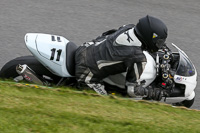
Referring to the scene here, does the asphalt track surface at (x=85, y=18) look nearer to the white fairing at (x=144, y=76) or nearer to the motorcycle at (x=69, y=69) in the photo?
the motorcycle at (x=69, y=69)

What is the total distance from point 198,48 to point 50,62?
3.62m

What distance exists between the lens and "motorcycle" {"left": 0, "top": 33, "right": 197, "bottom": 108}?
5262 millimetres

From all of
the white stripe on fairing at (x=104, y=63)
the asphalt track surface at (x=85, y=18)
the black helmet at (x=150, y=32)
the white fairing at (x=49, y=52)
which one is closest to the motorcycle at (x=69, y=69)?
the white fairing at (x=49, y=52)

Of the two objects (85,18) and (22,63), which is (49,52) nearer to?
(22,63)

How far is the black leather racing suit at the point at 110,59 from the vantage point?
5031mm

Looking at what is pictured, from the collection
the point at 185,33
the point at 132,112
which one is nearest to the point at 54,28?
the point at 185,33

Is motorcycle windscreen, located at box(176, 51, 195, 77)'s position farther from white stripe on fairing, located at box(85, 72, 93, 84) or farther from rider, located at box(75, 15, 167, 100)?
white stripe on fairing, located at box(85, 72, 93, 84)

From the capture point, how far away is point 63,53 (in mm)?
5320

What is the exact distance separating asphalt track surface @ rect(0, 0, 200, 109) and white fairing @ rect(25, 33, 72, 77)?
164 cm

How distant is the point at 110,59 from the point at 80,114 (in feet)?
3.29

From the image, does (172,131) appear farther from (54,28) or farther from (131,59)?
(54,28)

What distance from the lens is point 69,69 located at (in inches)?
210

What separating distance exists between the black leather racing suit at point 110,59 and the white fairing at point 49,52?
0.61 ft

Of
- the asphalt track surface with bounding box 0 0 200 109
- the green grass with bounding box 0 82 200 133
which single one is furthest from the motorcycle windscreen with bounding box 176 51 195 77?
the asphalt track surface with bounding box 0 0 200 109
